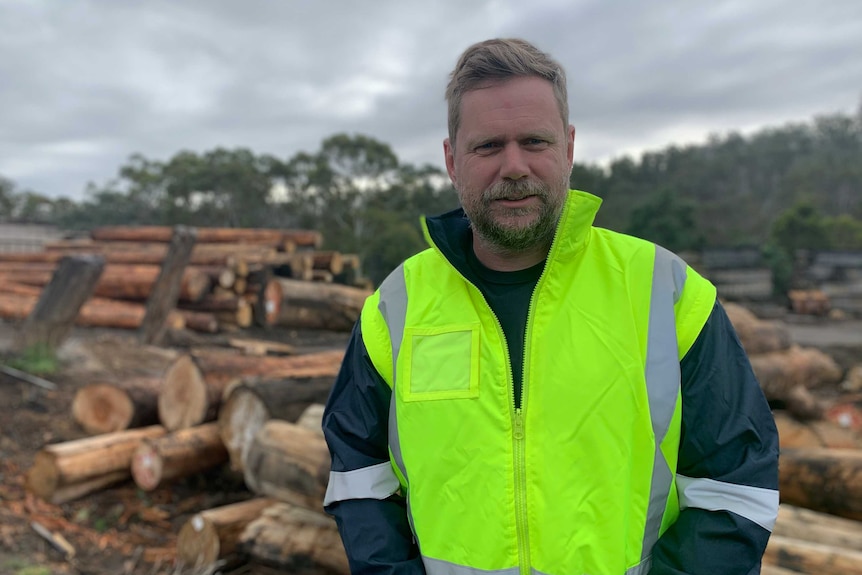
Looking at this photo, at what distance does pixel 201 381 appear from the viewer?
16.7ft

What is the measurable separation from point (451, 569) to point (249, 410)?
3.36 meters

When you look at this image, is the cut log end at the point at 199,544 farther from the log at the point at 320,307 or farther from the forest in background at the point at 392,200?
the forest in background at the point at 392,200

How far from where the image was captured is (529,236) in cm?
172

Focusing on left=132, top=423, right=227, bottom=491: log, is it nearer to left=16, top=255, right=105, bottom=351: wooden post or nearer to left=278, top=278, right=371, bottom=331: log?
left=16, top=255, right=105, bottom=351: wooden post

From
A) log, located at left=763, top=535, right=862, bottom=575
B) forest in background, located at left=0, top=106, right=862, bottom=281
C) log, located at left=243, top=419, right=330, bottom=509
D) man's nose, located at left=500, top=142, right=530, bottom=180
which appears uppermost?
forest in background, located at left=0, top=106, right=862, bottom=281

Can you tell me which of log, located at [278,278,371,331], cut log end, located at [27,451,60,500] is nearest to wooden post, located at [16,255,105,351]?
log, located at [278,278,371,331]

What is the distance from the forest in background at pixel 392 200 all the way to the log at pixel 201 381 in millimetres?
13160

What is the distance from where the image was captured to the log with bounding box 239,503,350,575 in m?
3.54

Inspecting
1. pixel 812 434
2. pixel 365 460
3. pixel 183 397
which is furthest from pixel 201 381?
pixel 812 434

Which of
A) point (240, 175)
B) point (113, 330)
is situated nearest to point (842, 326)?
point (113, 330)

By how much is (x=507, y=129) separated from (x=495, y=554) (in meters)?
1.08

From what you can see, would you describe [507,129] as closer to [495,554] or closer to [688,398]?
[688,398]

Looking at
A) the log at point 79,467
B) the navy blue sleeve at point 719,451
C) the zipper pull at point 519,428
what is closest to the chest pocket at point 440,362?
the zipper pull at point 519,428

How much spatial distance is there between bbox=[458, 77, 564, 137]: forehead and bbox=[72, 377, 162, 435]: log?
189 inches
